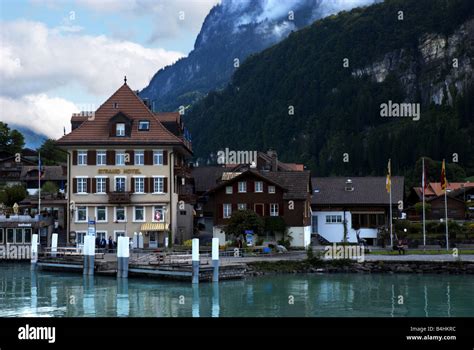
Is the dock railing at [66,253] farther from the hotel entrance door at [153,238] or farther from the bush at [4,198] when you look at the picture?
the bush at [4,198]

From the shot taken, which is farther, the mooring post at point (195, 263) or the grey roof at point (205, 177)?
the grey roof at point (205, 177)

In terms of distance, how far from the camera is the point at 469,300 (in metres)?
34.6

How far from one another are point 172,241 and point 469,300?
33814 millimetres

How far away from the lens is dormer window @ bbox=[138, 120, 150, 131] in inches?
2527

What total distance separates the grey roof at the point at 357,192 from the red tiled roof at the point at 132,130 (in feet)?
53.0

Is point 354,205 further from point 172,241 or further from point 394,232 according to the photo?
point 172,241

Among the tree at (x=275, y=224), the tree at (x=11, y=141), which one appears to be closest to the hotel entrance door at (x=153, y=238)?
the tree at (x=275, y=224)

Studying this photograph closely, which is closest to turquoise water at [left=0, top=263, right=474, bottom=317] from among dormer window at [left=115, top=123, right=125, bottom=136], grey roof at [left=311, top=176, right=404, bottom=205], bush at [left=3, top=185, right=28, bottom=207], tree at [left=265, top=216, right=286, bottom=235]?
tree at [left=265, top=216, right=286, bottom=235]

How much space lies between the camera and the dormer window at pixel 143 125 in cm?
6419

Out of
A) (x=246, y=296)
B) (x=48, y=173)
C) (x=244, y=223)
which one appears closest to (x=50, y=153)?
(x=48, y=173)

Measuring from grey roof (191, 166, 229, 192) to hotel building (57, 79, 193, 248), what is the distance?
23.8m

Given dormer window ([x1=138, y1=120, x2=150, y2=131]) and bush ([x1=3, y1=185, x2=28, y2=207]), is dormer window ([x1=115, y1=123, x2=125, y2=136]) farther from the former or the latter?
bush ([x1=3, y1=185, x2=28, y2=207])
